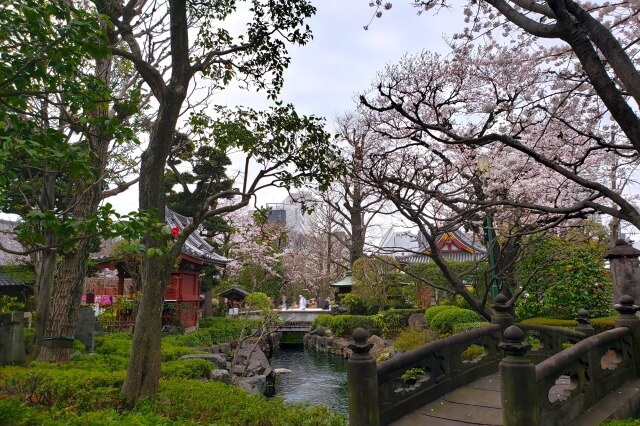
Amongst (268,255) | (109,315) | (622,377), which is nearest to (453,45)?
(622,377)

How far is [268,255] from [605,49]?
1350 inches

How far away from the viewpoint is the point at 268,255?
37.9 metres

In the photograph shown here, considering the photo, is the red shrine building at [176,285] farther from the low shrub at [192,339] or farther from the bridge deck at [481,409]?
the bridge deck at [481,409]

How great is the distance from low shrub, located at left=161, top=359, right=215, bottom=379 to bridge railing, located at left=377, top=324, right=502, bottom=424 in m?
5.50

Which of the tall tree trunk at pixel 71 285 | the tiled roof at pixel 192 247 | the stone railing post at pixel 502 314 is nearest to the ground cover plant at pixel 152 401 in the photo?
the tall tree trunk at pixel 71 285

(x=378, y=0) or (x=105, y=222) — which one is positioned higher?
(x=378, y=0)

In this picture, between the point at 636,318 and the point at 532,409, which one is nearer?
the point at 532,409

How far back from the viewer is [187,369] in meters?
11.2

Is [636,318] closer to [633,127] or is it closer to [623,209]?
[623,209]

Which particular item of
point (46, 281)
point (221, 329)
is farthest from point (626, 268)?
point (221, 329)

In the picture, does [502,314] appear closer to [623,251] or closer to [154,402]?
[623,251]

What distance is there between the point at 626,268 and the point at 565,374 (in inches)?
291

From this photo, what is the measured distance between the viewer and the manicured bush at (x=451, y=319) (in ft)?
59.9

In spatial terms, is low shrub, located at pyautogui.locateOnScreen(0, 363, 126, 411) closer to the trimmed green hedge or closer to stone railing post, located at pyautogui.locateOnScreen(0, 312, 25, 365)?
the trimmed green hedge
